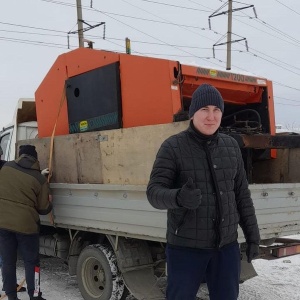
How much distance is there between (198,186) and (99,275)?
8.01ft

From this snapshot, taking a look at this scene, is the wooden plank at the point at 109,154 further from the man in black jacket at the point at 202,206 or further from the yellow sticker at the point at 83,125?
the man in black jacket at the point at 202,206

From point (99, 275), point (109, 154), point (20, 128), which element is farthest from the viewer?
point (20, 128)

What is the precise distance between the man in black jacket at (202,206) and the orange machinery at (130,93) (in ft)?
4.80

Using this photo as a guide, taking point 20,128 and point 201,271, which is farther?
point 20,128

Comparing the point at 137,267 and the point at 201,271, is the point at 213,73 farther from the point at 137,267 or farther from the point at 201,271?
the point at 201,271

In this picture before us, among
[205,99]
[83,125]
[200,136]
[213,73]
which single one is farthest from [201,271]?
[83,125]

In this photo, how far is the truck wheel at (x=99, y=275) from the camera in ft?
13.8

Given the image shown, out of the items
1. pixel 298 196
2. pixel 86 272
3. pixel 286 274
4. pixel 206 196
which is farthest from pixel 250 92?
pixel 206 196

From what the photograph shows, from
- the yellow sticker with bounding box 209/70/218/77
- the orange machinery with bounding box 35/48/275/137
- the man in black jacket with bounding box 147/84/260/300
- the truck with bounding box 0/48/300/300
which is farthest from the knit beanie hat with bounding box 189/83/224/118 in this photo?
the yellow sticker with bounding box 209/70/218/77

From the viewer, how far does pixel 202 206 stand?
241cm

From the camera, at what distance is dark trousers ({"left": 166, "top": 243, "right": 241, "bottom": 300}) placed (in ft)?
8.09

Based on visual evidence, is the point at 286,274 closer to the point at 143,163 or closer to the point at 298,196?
the point at 298,196

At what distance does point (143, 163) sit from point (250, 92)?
195 centimetres

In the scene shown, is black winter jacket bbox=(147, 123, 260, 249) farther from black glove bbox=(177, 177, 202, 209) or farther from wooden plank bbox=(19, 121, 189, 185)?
wooden plank bbox=(19, 121, 189, 185)
